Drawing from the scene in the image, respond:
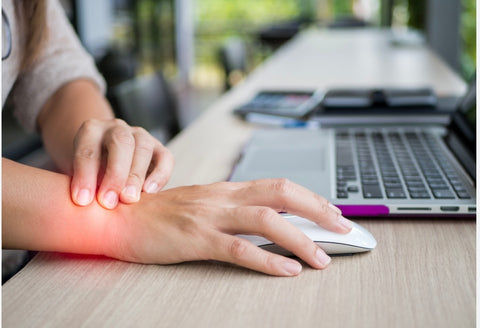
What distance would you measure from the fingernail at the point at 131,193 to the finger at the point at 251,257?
0.12 meters

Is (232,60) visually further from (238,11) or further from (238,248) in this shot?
(238,11)

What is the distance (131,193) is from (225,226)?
0.13m

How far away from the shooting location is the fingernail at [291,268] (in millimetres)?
584

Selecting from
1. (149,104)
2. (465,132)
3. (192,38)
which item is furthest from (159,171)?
(192,38)

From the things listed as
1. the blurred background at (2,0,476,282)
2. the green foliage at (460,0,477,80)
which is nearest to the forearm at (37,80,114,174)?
the blurred background at (2,0,476,282)

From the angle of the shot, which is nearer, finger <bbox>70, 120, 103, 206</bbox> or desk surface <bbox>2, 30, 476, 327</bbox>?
desk surface <bbox>2, 30, 476, 327</bbox>

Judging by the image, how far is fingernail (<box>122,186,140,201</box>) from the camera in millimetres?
652

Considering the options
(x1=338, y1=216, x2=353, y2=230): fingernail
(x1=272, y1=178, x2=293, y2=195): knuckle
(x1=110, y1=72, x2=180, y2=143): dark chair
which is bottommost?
(x1=110, y1=72, x2=180, y2=143): dark chair

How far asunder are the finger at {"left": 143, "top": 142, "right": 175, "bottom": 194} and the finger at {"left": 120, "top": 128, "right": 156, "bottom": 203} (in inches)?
0.5

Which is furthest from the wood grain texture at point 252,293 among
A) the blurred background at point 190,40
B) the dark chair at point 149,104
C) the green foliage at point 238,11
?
the green foliage at point 238,11

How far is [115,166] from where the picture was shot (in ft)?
2.18

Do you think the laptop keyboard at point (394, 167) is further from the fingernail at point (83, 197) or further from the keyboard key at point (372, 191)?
the fingernail at point (83, 197)

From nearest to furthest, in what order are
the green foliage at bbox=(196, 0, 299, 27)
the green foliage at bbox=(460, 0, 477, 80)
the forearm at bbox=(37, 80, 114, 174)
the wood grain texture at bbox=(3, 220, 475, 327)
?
1. the wood grain texture at bbox=(3, 220, 475, 327)
2. the forearm at bbox=(37, 80, 114, 174)
3. the green foliage at bbox=(460, 0, 477, 80)
4. the green foliage at bbox=(196, 0, 299, 27)

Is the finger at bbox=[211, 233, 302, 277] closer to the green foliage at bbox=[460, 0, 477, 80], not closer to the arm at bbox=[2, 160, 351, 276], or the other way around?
the arm at bbox=[2, 160, 351, 276]
